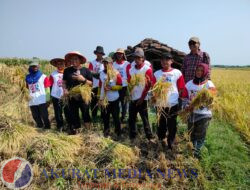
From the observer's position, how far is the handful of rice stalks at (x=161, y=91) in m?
3.66

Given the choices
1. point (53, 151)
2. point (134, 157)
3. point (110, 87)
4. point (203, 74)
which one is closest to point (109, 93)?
point (110, 87)

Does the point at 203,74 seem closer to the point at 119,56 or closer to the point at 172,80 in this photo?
the point at 172,80

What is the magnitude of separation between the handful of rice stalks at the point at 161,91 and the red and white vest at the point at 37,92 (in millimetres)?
2424

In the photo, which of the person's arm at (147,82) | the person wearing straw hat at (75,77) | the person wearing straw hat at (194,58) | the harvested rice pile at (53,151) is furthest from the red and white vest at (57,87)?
the person wearing straw hat at (194,58)

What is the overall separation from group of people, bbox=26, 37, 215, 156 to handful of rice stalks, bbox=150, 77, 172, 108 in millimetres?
87

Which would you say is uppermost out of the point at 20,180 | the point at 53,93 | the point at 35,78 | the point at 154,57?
the point at 154,57

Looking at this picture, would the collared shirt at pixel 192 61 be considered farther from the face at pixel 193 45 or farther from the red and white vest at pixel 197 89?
the red and white vest at pixel 197 89

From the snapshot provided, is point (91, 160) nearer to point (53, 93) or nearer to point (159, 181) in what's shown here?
point (159, 181)

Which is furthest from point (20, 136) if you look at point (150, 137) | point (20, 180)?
point (150, 137)

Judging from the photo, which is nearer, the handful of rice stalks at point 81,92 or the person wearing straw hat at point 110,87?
the handful of rice stalks at point 81,92

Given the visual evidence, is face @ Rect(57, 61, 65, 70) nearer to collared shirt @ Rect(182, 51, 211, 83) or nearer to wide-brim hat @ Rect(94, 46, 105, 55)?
wide-brim hat @ Rect(94, 46, 105, 55)

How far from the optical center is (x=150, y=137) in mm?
4516

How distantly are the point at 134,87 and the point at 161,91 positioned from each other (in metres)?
0.67

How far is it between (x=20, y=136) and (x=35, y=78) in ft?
4.11
